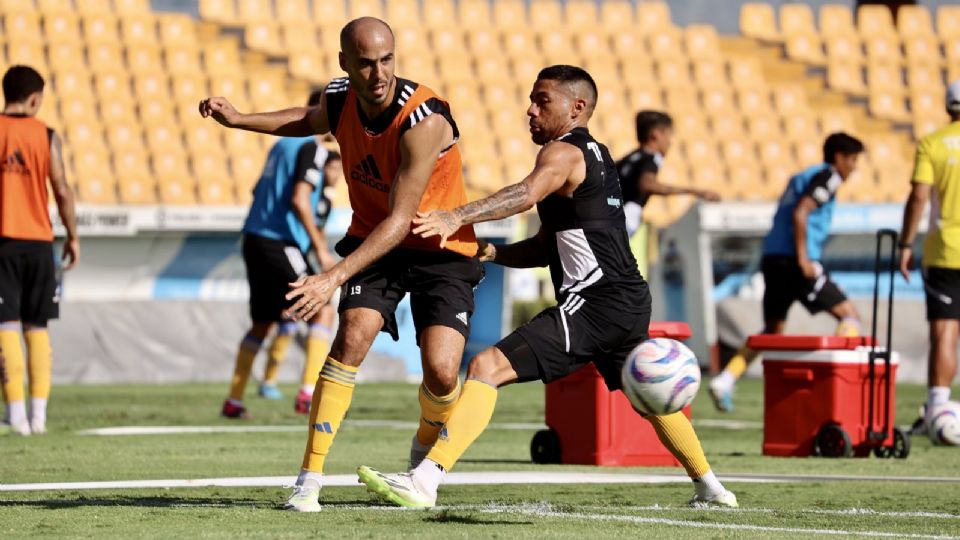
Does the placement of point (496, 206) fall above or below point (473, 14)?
below

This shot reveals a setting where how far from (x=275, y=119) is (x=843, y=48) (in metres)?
25.2

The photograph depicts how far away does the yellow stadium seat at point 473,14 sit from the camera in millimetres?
28422

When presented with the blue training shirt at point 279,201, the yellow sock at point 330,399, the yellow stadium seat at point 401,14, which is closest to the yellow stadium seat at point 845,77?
the yellow stadium seat at point 401,14

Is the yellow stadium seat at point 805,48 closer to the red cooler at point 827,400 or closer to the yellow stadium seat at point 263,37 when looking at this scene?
the yellow stadium seat at point 263,37

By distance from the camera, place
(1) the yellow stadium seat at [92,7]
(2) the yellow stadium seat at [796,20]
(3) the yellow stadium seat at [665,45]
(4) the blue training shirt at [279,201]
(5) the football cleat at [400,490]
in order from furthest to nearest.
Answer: (2) the yellow stadium seat at [796,20], (3) the yellow stadium seat at [665,45], (1) the yellow stadium seat at [92,7], (4) the blue training shirt at [279,201], (5) the football cleat at [400,490]

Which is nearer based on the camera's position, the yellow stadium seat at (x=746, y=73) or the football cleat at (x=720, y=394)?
the football cleat at (x=720, y=394)

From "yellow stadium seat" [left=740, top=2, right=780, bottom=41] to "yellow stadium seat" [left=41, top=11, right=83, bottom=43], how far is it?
12090 millimetres

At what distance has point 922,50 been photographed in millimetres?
30312

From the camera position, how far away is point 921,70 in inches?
1176

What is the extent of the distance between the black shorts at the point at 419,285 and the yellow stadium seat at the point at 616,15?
76.3ft

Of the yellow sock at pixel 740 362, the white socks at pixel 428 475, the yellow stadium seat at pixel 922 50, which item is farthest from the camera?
the yellow stadium seat at pixel 922 50

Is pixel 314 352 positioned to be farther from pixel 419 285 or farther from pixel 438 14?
pixel 438 14

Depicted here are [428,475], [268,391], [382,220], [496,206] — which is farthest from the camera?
[268,391]

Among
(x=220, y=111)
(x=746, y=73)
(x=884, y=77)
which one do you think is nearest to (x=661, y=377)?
(x=220, y=111)
